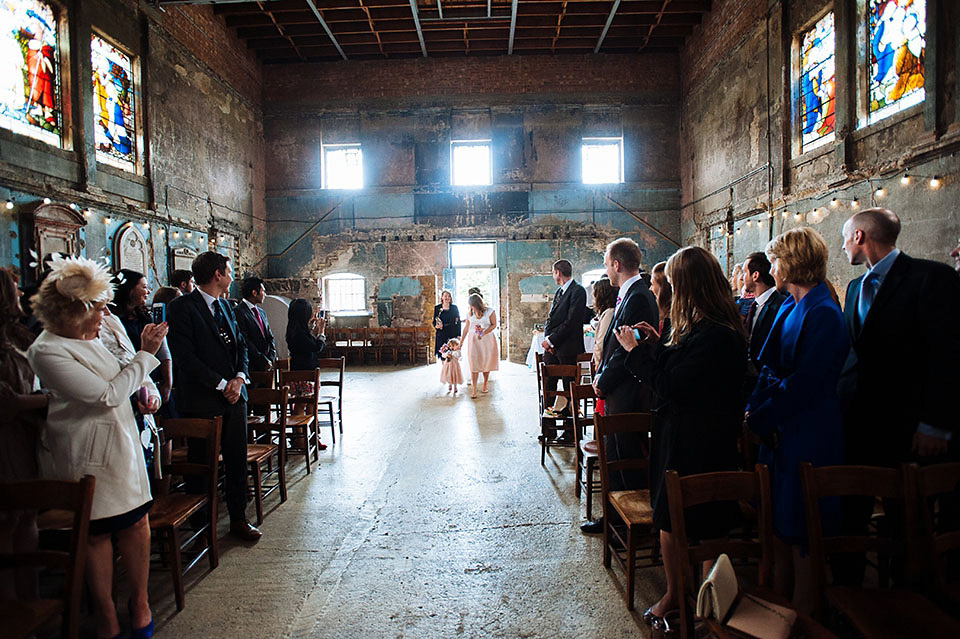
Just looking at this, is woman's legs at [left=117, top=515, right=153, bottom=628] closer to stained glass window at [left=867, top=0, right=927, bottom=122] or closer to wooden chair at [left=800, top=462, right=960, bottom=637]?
wooden chair at [left=800, top=462, right=960, bottom=637]

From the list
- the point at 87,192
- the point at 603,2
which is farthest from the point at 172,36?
the point at 603,2

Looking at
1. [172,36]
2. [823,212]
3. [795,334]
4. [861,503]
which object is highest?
[172,36]

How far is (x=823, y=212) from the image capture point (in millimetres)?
7742

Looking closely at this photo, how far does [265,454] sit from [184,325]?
1104mm

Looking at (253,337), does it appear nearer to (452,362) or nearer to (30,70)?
(452,362)

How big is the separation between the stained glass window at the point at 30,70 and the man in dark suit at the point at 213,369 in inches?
220

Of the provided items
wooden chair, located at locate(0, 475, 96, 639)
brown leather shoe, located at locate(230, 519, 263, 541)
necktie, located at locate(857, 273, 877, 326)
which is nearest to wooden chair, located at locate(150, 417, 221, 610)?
brown leather shoe, located at locate(230, 519, 263, 541)

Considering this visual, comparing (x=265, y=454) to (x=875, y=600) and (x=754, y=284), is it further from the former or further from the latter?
(x=754, y=284)

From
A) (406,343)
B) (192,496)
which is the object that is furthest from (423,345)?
(192,496)

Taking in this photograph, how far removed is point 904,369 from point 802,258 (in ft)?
2.42

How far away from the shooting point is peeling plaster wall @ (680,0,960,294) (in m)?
5.56

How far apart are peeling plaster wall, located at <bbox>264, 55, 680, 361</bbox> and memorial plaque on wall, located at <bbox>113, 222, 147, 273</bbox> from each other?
15.5 feet

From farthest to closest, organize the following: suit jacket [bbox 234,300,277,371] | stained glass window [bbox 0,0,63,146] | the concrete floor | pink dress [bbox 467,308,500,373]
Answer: pink dress [bbox 467,308,500,373]
stained glass window [bbox 0,0,63,146]
suit jacket [bbox 234,300,277,371]
the concrete floor

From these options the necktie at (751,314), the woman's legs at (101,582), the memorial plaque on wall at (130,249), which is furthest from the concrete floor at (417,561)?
the memorial plaque on wall at (130,249)
